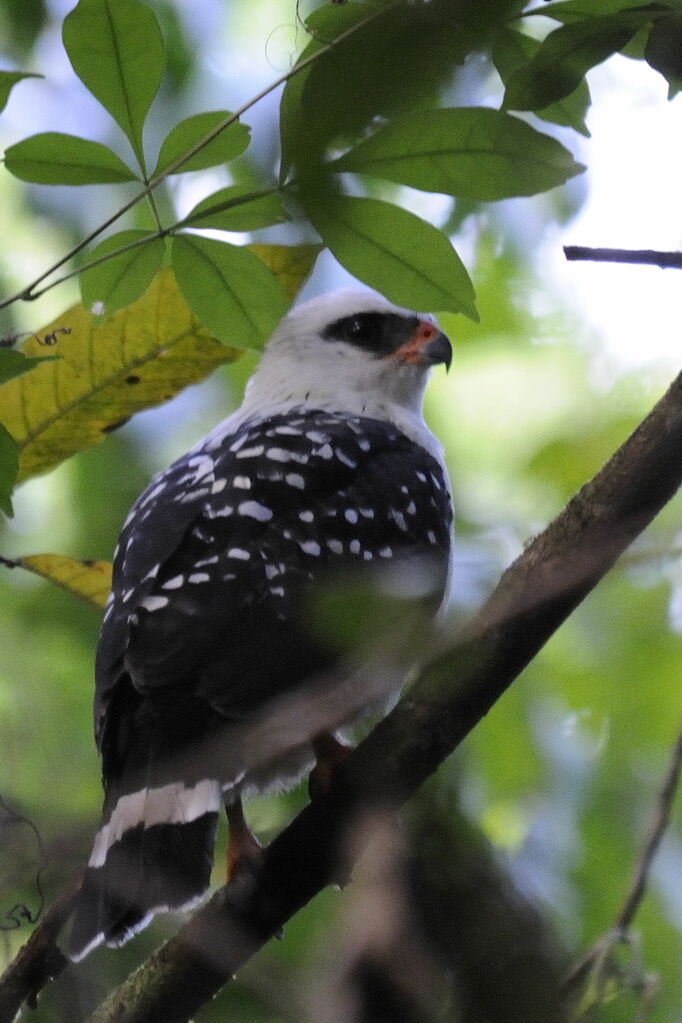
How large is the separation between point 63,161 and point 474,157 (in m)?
0.75

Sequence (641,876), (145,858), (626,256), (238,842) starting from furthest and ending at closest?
(238,842), (145,858), (641,876), (626,256)

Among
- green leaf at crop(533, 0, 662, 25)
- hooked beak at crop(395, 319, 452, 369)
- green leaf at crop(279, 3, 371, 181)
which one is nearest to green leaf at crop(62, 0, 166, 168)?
green leaf at crop(279, 3, 371, 181)

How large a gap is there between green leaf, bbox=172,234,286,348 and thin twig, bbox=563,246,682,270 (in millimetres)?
715

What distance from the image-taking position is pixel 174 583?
301 centimetres

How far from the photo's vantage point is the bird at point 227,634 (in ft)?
8.50

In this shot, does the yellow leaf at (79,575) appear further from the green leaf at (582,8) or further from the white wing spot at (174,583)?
the green leaf at (582,8)

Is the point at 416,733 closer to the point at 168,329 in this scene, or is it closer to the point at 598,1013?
the point at 598,1013

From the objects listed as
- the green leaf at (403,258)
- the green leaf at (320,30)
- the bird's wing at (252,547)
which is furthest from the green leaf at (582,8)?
the bird's wing at (252,547)

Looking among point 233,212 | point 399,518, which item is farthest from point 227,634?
point 233,212

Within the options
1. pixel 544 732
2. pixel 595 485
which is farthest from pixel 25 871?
pixel 544 732

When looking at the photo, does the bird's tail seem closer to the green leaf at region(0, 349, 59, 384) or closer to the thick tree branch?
the thick tree branch

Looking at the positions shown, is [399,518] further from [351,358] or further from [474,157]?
[474,157]

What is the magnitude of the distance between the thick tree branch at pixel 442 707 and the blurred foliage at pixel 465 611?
4.1 inches

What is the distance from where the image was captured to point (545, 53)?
1.66m
